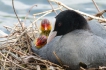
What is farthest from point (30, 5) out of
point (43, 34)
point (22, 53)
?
point (22, 53)

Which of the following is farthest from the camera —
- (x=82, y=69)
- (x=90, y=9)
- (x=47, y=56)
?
(x=90, y=9)

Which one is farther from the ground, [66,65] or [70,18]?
[70,18]

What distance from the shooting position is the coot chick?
4.45 m

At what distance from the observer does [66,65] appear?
452cm

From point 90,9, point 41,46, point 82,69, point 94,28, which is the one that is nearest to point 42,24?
point 41,46

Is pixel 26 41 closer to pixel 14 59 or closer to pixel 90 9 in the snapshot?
pixel 14 59

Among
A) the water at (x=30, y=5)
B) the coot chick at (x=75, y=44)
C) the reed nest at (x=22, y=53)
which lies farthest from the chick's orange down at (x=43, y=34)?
the water at (x=30, y=5)

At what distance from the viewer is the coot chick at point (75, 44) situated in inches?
175

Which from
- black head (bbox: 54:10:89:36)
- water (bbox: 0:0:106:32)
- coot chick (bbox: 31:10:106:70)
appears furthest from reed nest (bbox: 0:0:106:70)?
water (bbox: 0:0:106:32)

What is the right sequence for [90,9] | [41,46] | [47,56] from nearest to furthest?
[47,56] < [41,46] < [90,9]

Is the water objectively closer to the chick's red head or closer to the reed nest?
the reed nest

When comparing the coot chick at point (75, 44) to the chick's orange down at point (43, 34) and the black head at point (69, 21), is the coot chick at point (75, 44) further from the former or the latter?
the chick's orange down at point (43, 34)

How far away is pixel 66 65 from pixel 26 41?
0.86m

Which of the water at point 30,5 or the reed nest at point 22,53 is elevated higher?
the reed nest at point 22,53
